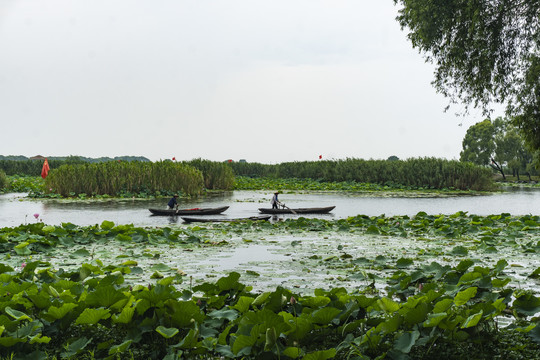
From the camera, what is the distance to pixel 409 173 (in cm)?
3634

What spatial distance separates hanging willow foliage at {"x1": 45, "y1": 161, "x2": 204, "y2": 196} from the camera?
25.2 metres

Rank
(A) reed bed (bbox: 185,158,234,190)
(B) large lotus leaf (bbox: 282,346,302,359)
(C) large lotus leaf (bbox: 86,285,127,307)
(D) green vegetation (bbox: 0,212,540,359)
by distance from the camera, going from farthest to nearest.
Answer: (A) reed bed (bbox: 185,158,234,190), (C) large lotus leaf (bbox: 86,285,127,307), (D) green vegetation (bbox: 0,212,540,359), (B) large lotus leaf (bbox: 282,346,302,359)

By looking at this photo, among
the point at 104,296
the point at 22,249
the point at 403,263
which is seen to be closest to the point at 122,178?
the point at 22,249

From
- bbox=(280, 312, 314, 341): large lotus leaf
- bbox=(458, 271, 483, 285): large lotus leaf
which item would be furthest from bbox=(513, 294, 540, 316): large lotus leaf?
bbox=(280, 312, 314, 341): large lotus leaf

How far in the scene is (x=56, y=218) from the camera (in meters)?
15.7

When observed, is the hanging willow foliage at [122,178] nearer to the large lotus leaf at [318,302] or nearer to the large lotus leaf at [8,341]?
the large lotus leaf at [8,341]

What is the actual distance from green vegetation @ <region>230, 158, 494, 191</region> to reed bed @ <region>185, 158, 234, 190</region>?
11883 mm

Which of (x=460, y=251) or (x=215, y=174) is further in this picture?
(x=215, y=174)

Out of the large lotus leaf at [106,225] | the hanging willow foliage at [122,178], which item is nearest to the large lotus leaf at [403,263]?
the large lotus leaf at [106,225]

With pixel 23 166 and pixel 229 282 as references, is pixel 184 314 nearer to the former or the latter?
pixel 229 282

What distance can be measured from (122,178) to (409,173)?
70.3 ft

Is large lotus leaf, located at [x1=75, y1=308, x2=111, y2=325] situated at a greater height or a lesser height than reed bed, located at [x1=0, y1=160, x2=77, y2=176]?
lesser

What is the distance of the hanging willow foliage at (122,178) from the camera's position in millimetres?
25172

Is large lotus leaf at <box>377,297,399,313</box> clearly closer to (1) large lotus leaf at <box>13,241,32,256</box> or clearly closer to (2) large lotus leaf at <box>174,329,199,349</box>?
(2) large lotus leaf at <box>174,329,199,349</box>
